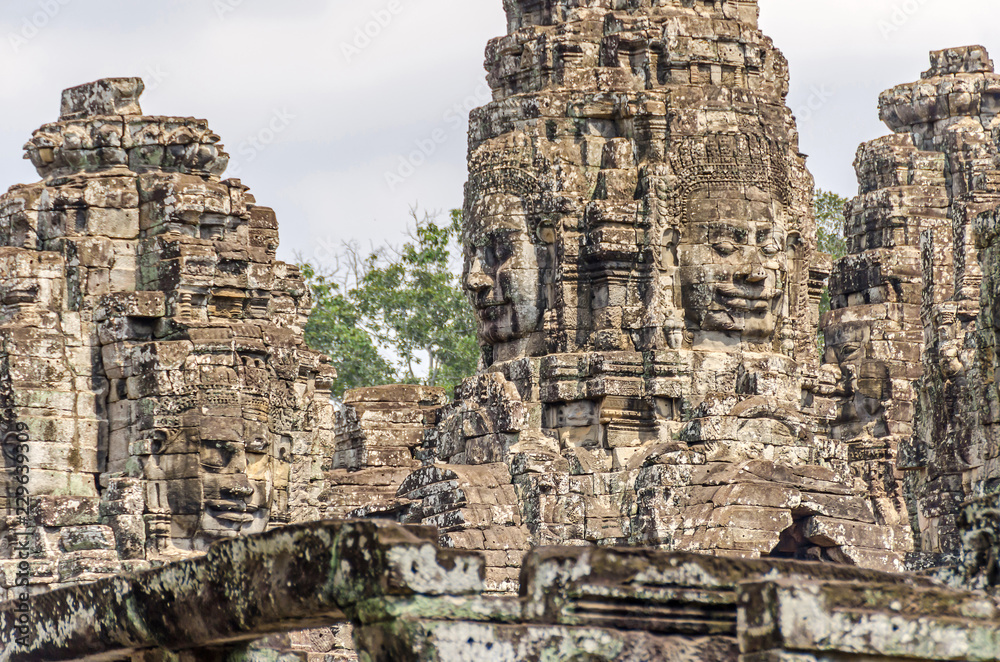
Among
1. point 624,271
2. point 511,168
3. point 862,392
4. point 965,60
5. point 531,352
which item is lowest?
point 862,392

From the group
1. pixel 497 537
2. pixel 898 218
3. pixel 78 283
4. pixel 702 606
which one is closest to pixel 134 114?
pixel 78 283

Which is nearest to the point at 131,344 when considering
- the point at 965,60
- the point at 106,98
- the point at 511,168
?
the point at 106,98

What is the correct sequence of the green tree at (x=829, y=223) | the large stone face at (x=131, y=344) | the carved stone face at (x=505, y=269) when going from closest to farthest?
the large stone face at (x=131, y=344) → the carved stone face at (x=505, y=269) → the green tree at (x=829, y=223)

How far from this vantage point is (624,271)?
87.0 ft

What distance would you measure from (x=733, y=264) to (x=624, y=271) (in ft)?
4.87

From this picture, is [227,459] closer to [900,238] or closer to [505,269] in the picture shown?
[505,269]

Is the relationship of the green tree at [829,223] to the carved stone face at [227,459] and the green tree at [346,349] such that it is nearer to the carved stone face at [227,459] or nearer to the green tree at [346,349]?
the green tree at [346,349]

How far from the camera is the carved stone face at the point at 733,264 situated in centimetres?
2614

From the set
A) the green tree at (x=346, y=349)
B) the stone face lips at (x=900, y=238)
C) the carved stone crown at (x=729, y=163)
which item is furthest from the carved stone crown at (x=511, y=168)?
the green tree at (x=346, y=349)

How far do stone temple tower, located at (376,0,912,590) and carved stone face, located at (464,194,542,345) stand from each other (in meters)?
0.03

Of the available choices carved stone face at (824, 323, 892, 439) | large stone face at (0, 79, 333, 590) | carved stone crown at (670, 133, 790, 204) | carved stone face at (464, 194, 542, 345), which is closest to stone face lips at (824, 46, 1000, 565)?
carved stone face at (824, 323, 892, 439)

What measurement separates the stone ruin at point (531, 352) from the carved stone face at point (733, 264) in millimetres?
33

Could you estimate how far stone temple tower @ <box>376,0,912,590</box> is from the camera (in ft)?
78.5

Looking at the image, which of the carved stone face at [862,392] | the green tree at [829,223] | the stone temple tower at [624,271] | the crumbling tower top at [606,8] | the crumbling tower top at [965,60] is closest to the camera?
the stone temple tower at [624,271]
